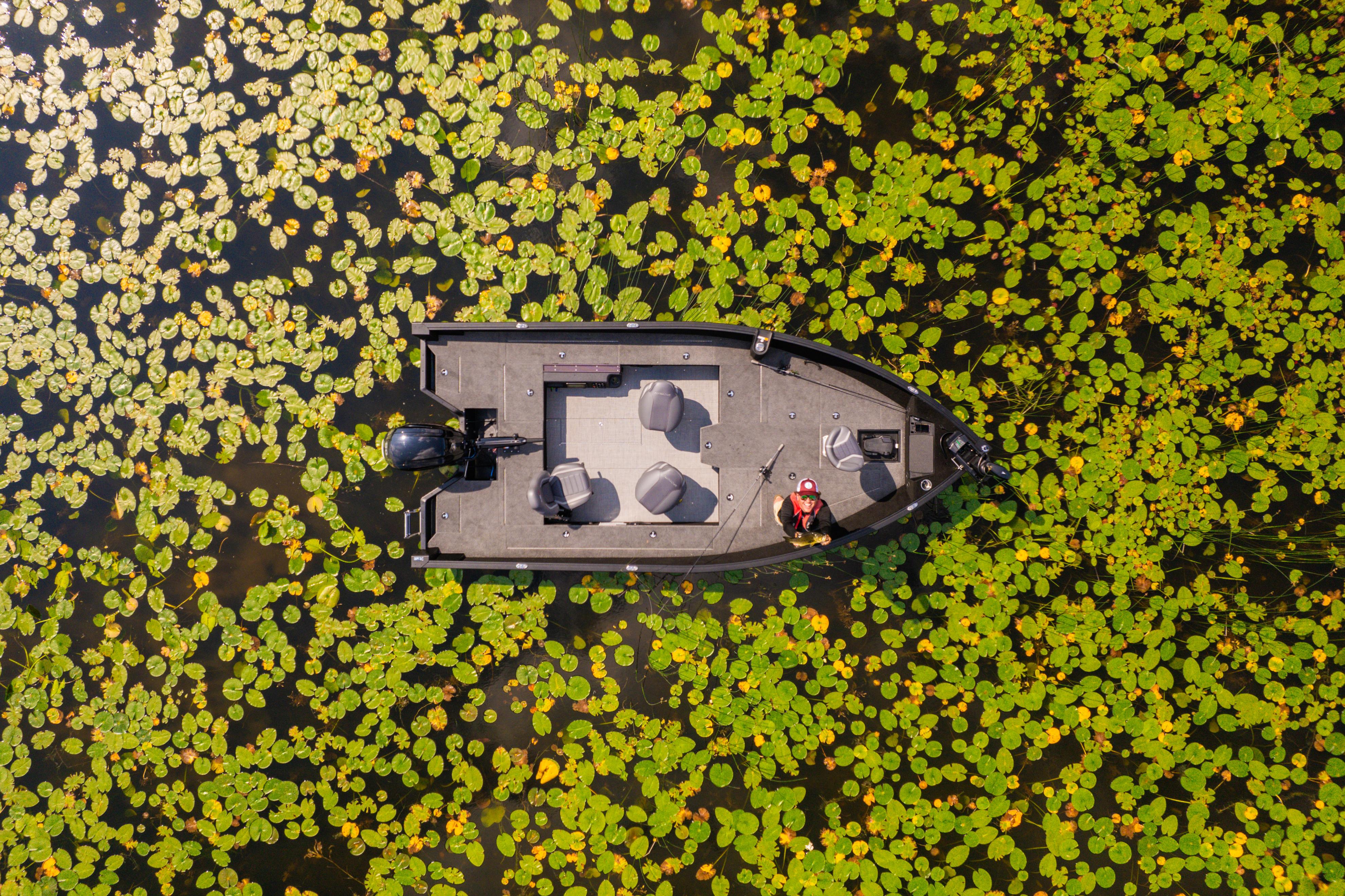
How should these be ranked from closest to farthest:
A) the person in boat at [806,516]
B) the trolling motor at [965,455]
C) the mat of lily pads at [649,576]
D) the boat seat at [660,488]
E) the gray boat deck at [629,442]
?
the person in boat at [806,516] < the boat seat at [660,488] < the trolling motor at [965,455] < the gray boat deck at [629,442] < the mat of lily pads at [649,576]

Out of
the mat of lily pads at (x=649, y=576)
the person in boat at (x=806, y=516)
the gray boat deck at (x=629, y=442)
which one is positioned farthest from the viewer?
the mat of lily pads at (x=649, y=576)

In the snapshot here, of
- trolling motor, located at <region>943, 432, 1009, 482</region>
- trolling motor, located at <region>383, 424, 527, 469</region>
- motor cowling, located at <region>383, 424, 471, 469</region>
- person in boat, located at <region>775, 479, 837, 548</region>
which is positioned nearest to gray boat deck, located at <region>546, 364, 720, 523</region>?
trolling motor, located at <region>383, 424, 527, 469</region>

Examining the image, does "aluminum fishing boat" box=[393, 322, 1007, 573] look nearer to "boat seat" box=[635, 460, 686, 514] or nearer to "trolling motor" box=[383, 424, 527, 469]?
"trolling motor" box=[383, 424, 527, 469]

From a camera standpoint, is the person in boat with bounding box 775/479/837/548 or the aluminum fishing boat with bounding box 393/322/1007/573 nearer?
the person in boat with bounding box 775/479/837/548

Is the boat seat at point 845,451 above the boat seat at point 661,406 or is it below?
below

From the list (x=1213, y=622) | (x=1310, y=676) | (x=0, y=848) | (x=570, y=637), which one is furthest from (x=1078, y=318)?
(x=0, y=848)

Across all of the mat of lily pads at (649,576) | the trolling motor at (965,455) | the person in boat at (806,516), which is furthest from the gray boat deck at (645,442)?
the mat of lily pads at (649,576)

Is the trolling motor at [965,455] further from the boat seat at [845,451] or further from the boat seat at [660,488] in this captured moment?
the boat seat at [660,488]
